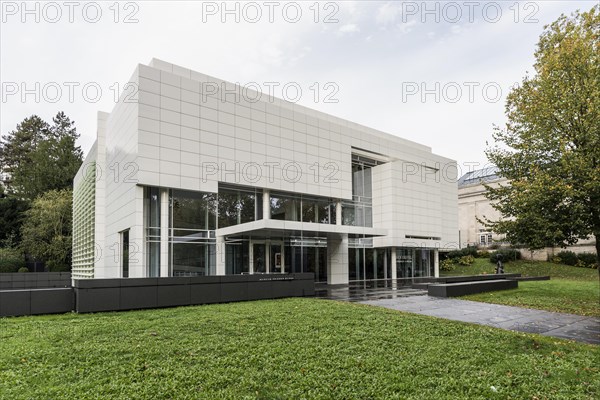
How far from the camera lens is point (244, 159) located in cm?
2470

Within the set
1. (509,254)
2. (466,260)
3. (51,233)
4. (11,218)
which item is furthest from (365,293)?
(11,218)

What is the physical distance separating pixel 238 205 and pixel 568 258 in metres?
34.7

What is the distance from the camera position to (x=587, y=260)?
39000mm

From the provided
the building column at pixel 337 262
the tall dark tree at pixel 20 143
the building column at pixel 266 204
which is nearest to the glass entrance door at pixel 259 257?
the building column at pixel 266 204

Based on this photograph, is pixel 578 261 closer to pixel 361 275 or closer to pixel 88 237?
pixel 361 275

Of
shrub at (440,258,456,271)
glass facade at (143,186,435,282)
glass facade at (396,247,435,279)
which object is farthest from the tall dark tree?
shrub at (440,258,456,271)

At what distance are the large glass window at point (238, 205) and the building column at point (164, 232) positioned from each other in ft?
10.4

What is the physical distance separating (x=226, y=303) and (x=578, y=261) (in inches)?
1526

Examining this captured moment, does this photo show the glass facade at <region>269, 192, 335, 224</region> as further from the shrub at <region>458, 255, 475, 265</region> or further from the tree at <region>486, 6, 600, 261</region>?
the shrub at <region>458, 255, 475, 265</region>

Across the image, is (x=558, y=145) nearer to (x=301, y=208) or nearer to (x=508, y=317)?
(x=508, y=317)

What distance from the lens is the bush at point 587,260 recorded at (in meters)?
38.5

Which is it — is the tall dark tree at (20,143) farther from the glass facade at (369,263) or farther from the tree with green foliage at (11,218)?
the glass facade at (369,263)

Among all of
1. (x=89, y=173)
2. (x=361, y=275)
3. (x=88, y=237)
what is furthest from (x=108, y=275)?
(x=361, y=275)

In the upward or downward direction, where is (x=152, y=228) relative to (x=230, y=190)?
downward
